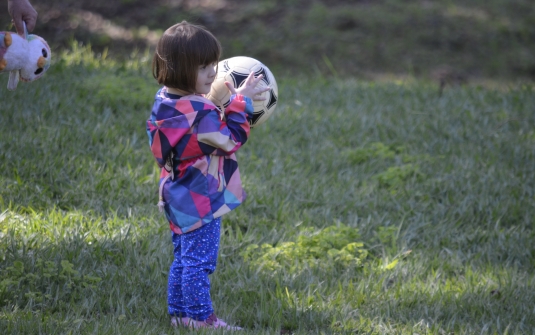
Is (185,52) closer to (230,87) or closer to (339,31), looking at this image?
(230,87)

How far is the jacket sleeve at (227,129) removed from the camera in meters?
2.71

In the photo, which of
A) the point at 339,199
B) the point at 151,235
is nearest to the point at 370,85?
the point at 339,199

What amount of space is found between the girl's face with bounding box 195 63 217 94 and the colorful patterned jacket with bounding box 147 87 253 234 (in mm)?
48

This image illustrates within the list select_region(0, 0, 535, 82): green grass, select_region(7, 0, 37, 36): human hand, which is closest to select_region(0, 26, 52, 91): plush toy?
select_region(7, 0, 37, 36): human hand

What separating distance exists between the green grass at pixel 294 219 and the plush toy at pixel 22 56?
1022mm

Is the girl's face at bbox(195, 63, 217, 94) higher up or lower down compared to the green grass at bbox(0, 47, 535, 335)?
higher up

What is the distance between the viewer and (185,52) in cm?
265

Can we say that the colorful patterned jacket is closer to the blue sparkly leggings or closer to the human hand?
the blue sparkly leggings

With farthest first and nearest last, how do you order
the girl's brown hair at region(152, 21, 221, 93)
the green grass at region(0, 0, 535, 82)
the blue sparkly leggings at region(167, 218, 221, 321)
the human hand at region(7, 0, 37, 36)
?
the green grass at region(0, 0, 535, 82)
the human hand at region(7, 0, 37, 36)
the blue sparkly leggings at region(167, 218, 221, 321)
the girl's brown hair at region(152, 21, 221, 93)

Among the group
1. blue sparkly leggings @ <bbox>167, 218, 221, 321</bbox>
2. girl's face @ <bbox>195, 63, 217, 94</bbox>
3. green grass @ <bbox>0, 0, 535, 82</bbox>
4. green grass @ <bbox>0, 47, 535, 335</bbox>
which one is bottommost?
green grass @ <bbox>0, 0, 535, 82</bbox>

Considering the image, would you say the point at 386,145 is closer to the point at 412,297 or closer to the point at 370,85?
the point at 370,85

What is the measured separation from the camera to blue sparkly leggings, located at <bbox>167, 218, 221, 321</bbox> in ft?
9.29

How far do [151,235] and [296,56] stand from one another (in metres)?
6.00

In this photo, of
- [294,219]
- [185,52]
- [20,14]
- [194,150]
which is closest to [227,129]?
[194,150]
